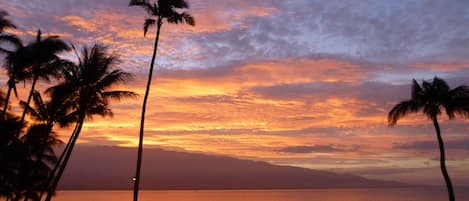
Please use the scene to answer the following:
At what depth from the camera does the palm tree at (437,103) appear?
89.0 feet

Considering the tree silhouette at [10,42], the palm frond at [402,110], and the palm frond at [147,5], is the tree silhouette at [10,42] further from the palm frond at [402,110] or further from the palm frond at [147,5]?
the palm frond at [402,110]

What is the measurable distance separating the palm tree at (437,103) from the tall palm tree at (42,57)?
2042 centimetres

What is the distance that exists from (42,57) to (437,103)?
2340 cm

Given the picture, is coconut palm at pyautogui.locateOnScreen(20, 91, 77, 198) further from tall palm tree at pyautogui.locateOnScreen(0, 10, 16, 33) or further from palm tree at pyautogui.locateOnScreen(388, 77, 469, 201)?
palm tree at pyautogui.locateOnScreen(388, 77, 469, 201)

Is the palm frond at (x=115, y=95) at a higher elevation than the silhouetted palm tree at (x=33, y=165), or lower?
higher

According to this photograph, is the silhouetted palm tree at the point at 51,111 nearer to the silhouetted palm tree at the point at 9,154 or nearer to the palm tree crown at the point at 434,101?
the silhouetted palm tree at the point at 9,154

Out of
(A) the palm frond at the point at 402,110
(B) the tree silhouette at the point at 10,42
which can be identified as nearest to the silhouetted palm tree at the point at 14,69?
(B) the tree silhouette at the point at 10,42

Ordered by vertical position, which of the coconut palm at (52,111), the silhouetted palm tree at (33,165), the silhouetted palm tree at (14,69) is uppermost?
the silhouetted palm tree at (14,69)

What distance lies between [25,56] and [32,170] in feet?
26.5

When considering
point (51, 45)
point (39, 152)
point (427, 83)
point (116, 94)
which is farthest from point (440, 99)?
point (39, 152)

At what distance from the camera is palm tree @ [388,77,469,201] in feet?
89.0

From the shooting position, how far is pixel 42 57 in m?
28.1

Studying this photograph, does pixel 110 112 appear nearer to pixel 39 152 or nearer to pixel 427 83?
pixel 39 152

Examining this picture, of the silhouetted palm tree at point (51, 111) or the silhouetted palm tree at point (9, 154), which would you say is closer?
the silhouetted palm tree at point (9, 154)
